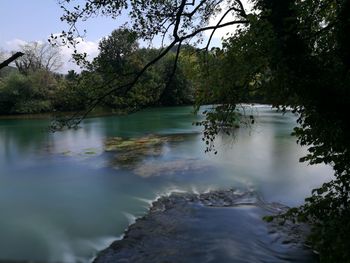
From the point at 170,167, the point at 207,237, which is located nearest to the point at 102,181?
the point at 170,167

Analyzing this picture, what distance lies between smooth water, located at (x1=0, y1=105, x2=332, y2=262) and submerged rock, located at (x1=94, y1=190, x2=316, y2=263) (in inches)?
25.1

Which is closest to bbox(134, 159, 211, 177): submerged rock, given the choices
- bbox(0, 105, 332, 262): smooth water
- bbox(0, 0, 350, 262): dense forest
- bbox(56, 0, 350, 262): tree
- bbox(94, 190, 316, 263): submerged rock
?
bbox(0, 105, 332, 262): smooth water

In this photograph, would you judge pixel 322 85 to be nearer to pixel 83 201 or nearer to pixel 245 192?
pixel 245 192

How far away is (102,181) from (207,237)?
5.95 metres

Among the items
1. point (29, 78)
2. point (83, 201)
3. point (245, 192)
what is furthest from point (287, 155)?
point (29, 78)

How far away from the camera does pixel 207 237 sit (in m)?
7.18

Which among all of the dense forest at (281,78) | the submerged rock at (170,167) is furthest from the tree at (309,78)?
the submerged rock at (170,167)

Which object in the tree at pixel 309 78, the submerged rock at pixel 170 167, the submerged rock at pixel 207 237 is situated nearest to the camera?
the tree at pixel 309 78

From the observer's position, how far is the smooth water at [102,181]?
8.07 meters

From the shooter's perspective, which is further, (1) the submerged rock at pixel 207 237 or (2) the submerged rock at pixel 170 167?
(2) the submerged rock at pixel 170 167

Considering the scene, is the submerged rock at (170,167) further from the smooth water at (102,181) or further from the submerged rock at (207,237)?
the submerged rock at (207,237)

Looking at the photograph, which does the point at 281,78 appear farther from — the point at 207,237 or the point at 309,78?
the point at 207,237

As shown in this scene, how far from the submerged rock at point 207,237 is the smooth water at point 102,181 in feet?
2.09

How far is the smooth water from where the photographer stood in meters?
8.07
